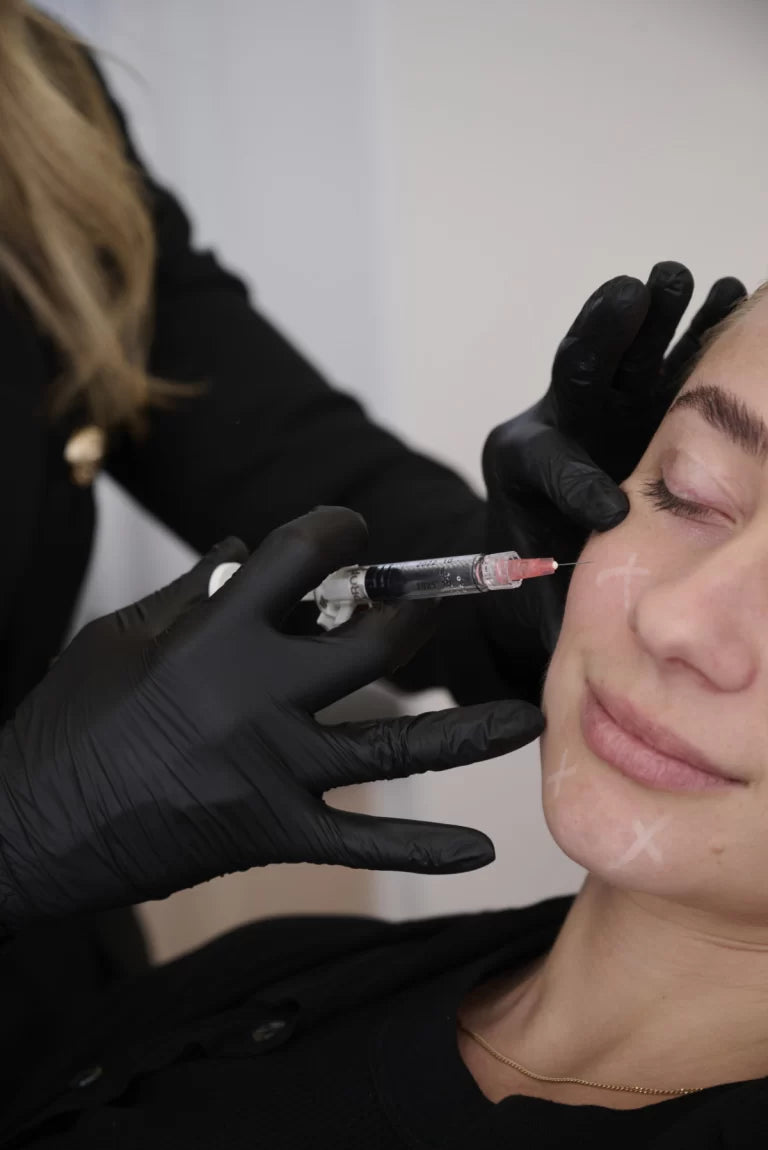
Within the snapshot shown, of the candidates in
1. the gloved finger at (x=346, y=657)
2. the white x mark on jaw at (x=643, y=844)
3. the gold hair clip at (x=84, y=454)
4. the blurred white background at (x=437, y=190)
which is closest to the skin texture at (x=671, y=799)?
the white x mark on jaw at (x=643, y=844)

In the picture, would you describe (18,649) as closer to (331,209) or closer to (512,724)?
(512,724)

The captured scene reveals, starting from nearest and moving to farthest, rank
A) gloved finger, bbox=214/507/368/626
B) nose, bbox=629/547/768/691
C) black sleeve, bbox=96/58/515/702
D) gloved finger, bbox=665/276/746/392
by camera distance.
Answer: nose, bbox=629/547/768/691
gloved finger, bbox=214/507/368/626
gloved finger, bbox=665/276/746/392
black sleeve, bbox=96/58/515/702

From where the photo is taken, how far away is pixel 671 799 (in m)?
0.83

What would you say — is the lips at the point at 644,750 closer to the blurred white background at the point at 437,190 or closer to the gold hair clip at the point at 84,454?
the blurred white background at the point at 437,190

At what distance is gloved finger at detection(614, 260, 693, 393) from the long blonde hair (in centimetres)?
62

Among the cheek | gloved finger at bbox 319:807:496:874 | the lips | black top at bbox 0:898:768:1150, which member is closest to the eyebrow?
the cheek

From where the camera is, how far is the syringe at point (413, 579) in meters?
0.92

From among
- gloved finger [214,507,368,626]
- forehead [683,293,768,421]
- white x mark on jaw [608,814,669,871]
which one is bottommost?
white x mark on jaw [608,814,669,871]

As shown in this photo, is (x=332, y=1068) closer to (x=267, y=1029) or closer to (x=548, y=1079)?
(x=267, y=1029)

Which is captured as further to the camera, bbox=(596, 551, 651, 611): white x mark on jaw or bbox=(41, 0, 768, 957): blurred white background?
bbox=(41, 0, 768, 957): blurred white background

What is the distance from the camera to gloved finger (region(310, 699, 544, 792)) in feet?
2.91

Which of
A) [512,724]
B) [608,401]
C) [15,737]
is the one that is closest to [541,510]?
[608,401]

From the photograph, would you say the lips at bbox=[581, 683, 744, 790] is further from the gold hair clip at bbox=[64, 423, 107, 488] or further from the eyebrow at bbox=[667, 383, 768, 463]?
the gold hair clip at bbox=[64, 423, 107, 488]

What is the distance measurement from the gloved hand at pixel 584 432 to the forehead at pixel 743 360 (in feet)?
0.23
